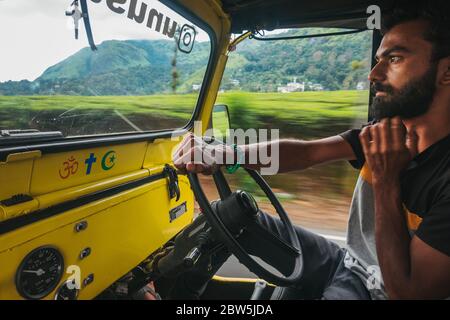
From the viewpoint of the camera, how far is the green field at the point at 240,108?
1.13 meters

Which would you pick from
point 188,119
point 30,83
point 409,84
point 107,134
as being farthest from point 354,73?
point 30,83

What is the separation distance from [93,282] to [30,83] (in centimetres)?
72

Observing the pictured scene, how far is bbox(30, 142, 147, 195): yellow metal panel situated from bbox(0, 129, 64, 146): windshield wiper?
0.07m

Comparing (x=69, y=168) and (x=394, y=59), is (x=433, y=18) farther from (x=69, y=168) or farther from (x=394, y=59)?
(x=69, y=168)

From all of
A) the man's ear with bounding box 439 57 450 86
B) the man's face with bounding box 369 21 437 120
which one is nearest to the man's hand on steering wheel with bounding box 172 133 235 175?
the man's face with bounding box 369 21 437 120

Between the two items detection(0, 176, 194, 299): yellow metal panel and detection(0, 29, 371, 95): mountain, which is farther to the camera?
detection(0, 29, 371, 95): mountain

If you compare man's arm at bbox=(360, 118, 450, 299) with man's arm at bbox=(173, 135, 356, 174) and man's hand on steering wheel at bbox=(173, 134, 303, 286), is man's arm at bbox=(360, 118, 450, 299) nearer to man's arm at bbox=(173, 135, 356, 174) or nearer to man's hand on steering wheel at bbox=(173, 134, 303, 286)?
man's hand on steering wheel at bbox=(173, 134, 303, 286)

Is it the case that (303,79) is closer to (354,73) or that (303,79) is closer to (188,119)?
(354,73)

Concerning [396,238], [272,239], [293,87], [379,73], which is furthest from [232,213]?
[293,87]

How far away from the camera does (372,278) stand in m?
1.29

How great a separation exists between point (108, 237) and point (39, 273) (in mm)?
300

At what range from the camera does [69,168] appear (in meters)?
1.20

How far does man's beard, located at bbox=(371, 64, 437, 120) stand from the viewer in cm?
112

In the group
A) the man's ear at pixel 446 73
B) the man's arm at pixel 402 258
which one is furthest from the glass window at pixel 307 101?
the man's arm at pixel 402 258
